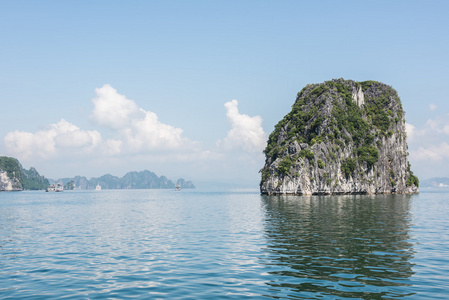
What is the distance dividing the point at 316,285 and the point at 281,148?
153m

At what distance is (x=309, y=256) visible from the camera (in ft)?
85.5

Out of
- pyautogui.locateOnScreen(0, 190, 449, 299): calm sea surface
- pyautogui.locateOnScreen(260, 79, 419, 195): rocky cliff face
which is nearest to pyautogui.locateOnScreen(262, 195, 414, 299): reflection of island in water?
pyautogui.locateOnScreen(0, 190, 449, 299): calm sea surface

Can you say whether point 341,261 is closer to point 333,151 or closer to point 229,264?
point 229,264

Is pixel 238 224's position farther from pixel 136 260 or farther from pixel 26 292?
pixel 26 292

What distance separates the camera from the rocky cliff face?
513 ft

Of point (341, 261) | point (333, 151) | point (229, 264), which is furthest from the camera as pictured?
point (333, 151)

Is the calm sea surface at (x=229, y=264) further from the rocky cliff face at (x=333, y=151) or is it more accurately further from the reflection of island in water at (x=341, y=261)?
the rocky cliff face at (x=333, y=151)

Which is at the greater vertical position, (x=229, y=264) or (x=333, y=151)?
(x=333, y=151)

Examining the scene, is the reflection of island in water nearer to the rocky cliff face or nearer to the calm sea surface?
the calm sea surface

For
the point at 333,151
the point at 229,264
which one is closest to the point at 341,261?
the point at 229,264

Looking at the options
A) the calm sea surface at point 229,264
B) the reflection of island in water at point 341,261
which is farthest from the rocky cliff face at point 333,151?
the calm sea surface at point 229,264

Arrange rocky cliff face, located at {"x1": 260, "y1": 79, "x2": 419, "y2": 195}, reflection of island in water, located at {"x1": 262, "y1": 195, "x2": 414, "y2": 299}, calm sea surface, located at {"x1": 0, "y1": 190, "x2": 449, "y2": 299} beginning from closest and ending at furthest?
calm sea surface, located at {"x1": 0, "y1": 190, "x2": 449, "y2": 299}, reflection of island in water, located at {"x1": 262, "y1": 195, "x2": 414, "y2": 299}, rocky cliff face, located at {"x1": 260, "y1": 79, "x2": 419, "y2": 195}

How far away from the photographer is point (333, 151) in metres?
169

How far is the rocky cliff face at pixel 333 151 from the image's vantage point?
513 ft
